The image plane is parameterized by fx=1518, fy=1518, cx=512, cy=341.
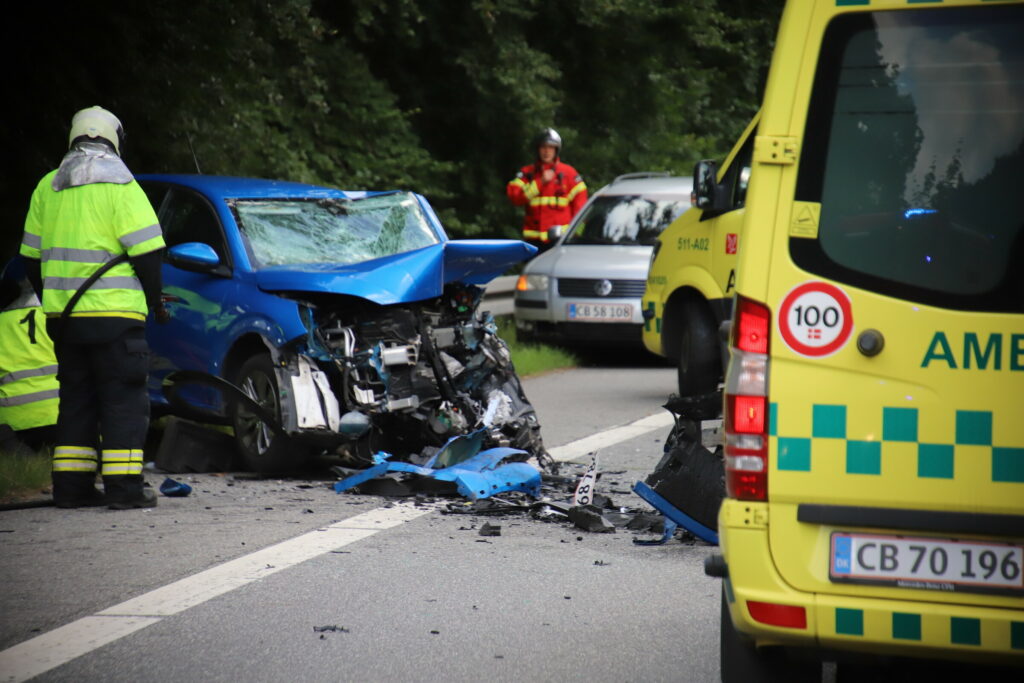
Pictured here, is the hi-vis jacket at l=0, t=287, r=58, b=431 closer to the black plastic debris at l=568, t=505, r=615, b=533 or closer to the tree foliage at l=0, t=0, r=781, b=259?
the black plastic debris at l=568, t=505, r=615, b=533

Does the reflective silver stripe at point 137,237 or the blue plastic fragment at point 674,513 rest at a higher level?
the reflective silver stripe at point 137,237

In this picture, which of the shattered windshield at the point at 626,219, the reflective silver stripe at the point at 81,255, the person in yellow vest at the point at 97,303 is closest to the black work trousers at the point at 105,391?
the person in yellow vest at the point at 97,303

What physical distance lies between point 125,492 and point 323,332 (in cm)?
146

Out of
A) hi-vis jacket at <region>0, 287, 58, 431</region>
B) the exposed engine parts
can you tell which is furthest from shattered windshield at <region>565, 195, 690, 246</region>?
hi-vis jacket at <region>0, 287, 58, 431</region>

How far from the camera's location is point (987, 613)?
11.2 feet

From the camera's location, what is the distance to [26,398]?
841cm

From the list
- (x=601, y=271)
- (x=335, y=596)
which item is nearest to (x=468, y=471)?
(x=335, y=596)

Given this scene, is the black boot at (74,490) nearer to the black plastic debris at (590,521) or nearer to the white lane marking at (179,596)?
the white lane marking at (179,596)

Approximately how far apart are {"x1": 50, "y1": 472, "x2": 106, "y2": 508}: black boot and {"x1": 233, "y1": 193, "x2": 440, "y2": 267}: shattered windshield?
5.76 ft

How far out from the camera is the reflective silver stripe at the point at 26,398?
27.5 feet

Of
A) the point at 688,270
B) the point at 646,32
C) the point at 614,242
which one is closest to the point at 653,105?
the point at 646,32

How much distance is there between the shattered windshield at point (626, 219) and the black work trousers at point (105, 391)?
8.31m

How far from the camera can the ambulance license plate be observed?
3430mm

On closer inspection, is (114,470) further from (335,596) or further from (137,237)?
(335,596)
